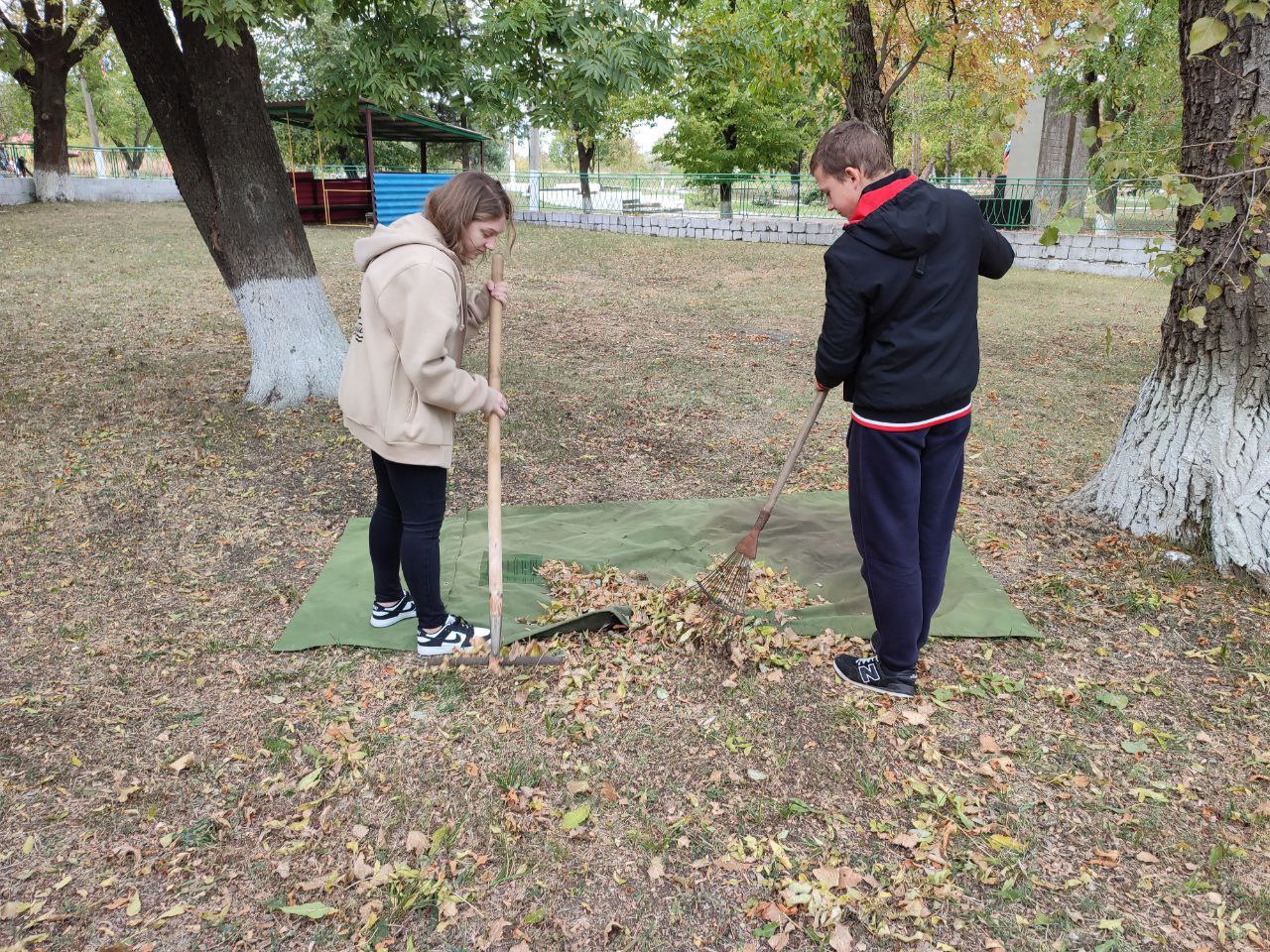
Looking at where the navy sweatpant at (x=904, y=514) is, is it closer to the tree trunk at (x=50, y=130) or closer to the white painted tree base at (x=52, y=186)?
the tree trunk at (x=50, y=130)

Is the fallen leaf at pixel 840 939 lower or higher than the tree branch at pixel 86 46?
lower

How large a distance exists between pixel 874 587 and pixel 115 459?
14.7ft

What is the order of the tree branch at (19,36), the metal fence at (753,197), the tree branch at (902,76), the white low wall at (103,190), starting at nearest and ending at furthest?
the tree branch at (902,76) < the metal fence at (753,197) < the tree branch at (19,36) < the white low wall at (103,190)

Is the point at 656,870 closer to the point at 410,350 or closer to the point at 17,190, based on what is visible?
the point at 410,350

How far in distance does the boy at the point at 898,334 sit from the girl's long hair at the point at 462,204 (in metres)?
0.99

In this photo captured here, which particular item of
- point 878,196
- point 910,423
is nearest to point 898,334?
point 910,423

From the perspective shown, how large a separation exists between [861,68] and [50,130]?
755 inches

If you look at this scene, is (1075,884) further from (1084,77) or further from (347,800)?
(1084,77)

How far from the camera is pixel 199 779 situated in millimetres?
2568

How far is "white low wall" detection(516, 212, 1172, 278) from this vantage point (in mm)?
14320

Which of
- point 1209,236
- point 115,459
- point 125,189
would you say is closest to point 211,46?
point 115,459

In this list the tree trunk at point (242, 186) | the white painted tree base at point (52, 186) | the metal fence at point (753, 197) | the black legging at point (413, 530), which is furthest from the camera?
the white painted tree base at point (52, 186)

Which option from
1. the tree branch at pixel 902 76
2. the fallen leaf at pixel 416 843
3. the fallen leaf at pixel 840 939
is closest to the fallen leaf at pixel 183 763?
the fallen leaf at pixel 416 843

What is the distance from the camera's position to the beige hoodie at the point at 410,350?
2.50 meters
